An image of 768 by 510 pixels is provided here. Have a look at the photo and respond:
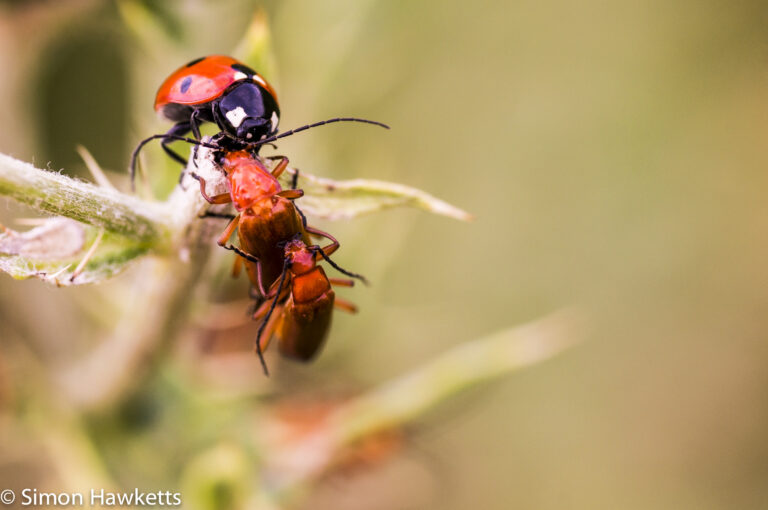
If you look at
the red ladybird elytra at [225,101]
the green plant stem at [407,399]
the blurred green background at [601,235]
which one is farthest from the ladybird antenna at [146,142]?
the blurred green background at [601,235]

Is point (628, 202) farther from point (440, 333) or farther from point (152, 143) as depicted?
point (152, 143)

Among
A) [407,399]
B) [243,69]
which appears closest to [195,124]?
[243,69]

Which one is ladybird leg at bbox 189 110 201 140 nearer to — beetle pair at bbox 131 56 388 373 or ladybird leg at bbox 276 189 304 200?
beetle pair at bbox 131 56 388 373

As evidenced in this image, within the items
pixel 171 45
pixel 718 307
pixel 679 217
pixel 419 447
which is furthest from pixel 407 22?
pixel 718 307

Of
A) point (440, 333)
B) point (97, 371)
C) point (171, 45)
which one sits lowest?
point (440, 333)

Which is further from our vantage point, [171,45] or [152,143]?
[171,45]

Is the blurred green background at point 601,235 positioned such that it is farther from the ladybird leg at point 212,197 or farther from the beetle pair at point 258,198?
the ladybird leg at point 212,197
